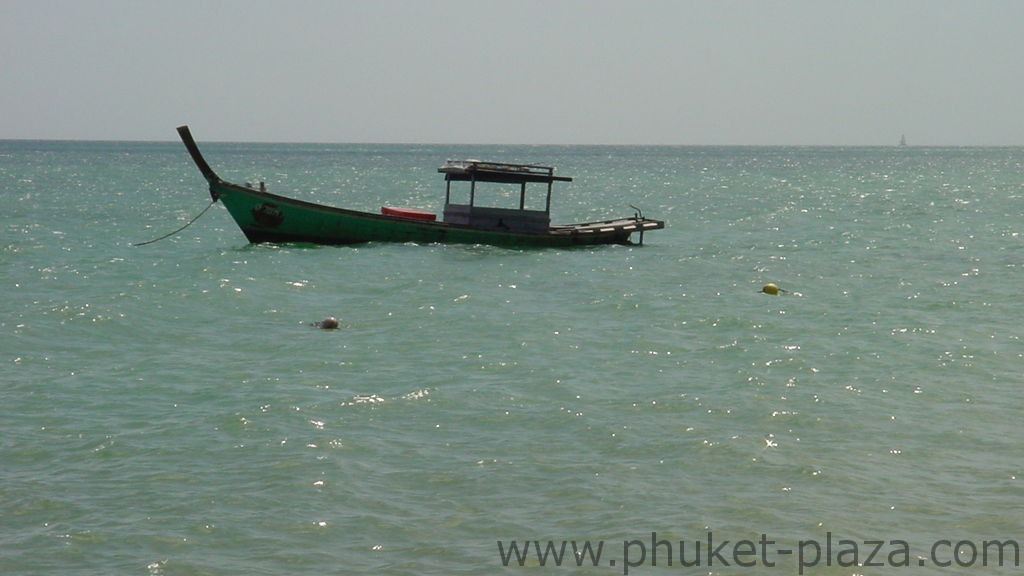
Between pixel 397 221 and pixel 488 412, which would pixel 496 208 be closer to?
pixel 397 221

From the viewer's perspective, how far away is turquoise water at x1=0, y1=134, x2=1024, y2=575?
29.9 feet

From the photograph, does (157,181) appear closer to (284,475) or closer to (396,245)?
(396,245)

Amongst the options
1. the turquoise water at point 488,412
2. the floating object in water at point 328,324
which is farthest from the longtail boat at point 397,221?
the floating object in water at point 328,324

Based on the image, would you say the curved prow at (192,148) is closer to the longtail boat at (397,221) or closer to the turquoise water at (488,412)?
the longtail boat at (397,221)

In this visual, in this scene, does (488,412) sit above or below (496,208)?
below

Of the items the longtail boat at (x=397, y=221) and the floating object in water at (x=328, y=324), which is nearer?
the floating object in water at (x=328, y=324)

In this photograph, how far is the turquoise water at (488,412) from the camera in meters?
9.11

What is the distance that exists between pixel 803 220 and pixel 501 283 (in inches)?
984

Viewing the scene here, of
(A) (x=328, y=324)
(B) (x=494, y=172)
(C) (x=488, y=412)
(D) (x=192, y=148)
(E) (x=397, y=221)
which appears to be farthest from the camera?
(E) (x=397, y=221)

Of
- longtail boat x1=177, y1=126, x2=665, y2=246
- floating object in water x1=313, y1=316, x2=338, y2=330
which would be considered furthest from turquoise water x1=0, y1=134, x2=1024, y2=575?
longtail boat x1=177, y1=126, x2=665, y2=246

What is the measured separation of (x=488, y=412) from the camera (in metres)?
12.9

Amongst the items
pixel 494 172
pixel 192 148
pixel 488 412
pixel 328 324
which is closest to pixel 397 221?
pixel 494 172

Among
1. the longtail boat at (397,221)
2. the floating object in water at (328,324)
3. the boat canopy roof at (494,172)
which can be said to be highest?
the boat canopy roof at (494,172)

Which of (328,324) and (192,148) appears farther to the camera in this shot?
(192,148)
